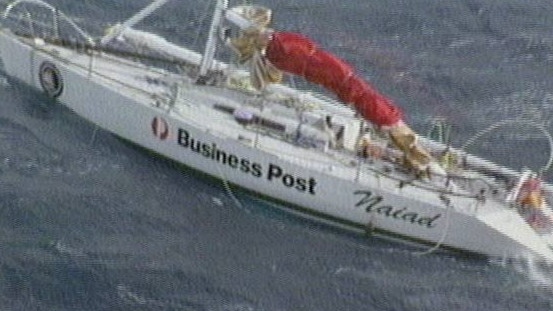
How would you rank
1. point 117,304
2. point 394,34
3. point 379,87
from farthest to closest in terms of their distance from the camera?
point 394,34
point 379,87
point 117,304

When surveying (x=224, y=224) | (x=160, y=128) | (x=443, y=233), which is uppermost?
(x=160, y=128)

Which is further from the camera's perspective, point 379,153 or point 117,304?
point 379,153

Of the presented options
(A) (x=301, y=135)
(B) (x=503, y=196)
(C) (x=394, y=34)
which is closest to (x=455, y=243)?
(B) (x=503, y=196)

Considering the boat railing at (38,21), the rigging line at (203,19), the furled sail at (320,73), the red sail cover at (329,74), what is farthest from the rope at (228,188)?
the rigging line at (203,19)

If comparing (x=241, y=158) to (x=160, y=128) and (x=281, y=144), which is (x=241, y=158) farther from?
(x=160, y=128)

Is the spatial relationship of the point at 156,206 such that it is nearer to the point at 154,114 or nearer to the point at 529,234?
the point at 154,114

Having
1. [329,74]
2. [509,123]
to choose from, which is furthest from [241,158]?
[509,123]

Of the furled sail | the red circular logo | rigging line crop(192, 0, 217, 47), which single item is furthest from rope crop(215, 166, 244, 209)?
rigging line crop(192, 0, 217, 47)
